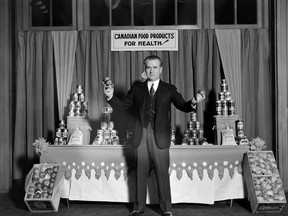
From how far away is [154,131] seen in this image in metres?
4.25

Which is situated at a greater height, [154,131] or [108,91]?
[108,91]

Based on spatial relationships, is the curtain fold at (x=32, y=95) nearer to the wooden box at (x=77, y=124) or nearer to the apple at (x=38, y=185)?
the wooden box at (x=77, y=124)

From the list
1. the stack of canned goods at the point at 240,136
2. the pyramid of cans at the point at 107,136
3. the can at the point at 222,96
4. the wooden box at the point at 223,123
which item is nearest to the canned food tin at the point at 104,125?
the pyramid of cans at the point at 107,136

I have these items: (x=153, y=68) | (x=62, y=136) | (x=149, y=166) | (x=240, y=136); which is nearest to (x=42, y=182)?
(x=62, y=136)

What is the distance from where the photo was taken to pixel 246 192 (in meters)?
4.70

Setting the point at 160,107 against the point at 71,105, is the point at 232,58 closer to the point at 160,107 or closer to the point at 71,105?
the point at 160,107

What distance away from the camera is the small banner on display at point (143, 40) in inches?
219

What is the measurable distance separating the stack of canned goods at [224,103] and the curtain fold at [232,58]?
0.87 feet

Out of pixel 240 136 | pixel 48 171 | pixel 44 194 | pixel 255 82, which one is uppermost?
pixel 255 82

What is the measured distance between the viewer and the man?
423 centimetres

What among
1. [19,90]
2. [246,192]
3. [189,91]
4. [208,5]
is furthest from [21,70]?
[246,192]

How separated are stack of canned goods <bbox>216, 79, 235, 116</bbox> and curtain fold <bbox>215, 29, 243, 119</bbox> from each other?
26cm

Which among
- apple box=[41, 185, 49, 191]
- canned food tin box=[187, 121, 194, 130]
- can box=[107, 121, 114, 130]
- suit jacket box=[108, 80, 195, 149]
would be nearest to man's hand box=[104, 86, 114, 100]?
suit jacket box=[108, 80, 195, 149]

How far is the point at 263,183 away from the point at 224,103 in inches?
43.3
